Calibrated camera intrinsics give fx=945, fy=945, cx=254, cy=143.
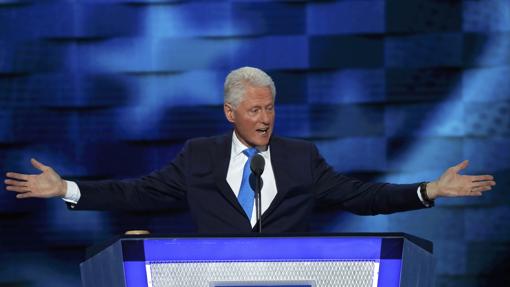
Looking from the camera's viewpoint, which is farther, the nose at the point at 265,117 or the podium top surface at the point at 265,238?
the nose at the point at 265,117

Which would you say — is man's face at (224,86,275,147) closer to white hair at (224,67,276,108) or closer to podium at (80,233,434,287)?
white hair at (224,67,276,108)

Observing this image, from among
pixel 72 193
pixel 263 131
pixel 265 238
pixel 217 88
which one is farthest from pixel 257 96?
pixel 217 88

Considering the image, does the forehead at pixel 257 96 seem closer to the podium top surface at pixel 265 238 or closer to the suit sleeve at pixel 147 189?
the suit sleeve at pixel 147 189

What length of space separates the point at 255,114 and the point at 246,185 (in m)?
0.20

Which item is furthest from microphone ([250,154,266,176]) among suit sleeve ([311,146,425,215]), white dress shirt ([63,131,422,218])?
suit sleeve ([311,146,425,215])

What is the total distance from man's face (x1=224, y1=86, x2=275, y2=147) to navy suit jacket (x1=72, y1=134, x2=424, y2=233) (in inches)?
2.6

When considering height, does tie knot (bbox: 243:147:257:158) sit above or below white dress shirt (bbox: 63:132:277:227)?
above

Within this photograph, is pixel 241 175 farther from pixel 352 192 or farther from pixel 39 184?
pixel 39 184

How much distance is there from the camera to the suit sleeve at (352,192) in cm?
263

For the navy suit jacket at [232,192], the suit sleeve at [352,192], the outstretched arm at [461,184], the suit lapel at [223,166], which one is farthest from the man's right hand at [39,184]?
the outstretched arm at [461,184]

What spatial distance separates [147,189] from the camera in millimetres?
2791

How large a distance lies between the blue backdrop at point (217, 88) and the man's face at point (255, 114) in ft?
2.88

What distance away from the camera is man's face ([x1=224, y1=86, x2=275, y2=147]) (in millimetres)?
2609

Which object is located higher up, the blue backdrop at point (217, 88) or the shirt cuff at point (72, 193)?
the blue backdrop at point (217, 88)
